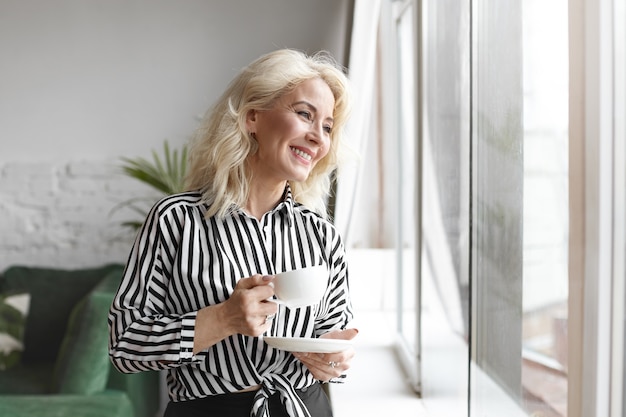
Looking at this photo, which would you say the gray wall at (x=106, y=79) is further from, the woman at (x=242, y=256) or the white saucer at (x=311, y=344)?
the white saucer at (x=311, y=344)

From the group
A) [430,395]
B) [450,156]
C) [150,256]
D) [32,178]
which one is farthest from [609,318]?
[32,178]

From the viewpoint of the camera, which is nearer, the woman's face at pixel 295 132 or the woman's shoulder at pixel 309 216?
the woman's face at pixel 295 132

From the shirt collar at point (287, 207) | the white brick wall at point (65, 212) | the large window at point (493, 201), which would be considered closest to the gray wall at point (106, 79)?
the white brick wall at point (65, 212)

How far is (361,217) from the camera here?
14.2 feet

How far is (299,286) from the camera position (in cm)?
129

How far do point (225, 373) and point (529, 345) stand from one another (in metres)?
0.56

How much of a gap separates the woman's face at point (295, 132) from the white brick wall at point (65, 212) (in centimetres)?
321

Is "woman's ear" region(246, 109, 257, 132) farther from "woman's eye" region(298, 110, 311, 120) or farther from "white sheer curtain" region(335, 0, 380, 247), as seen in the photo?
"white sheer curtain" region(335, 0, 380, 247)

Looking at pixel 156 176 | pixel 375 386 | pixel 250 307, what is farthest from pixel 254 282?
pixel 156 176

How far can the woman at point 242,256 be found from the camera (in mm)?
1356

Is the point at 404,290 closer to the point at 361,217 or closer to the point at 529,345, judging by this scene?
the point at 361,217

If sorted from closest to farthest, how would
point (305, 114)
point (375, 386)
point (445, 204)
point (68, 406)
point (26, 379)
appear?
point (305, 114) < point (445, 204) < point (375, 386) < point (68, 406) < point (26, 379)

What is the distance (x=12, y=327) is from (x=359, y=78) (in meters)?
2.28

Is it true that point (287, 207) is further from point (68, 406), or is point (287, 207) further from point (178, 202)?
point (68, 406)
